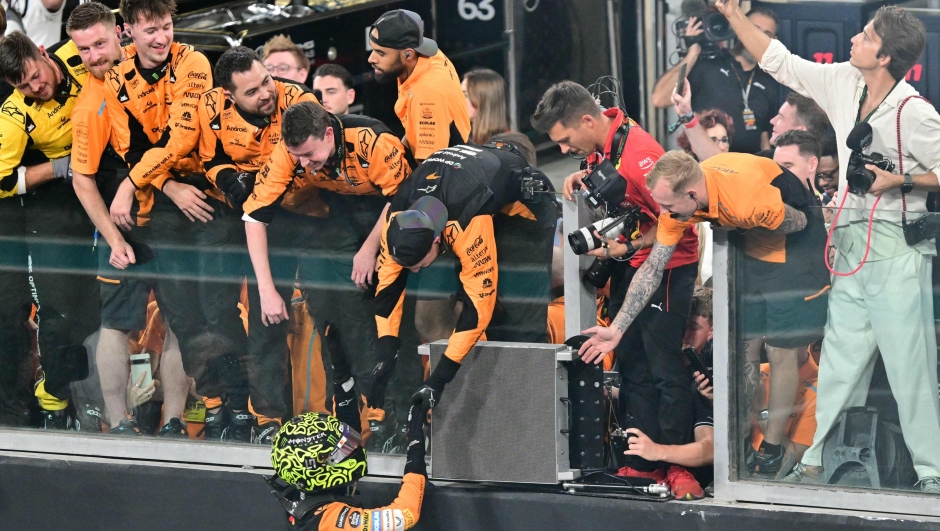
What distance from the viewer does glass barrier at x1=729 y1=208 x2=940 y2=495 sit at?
4.74m

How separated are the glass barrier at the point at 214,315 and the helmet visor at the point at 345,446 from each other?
0.67 metres

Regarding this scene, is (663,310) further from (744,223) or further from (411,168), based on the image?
(411,168)

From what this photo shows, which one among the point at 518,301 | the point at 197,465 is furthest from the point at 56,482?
the point at 518,301

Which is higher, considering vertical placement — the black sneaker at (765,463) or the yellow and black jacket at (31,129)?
the yellow and black jacket at (31,129)

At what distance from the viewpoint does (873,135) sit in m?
5.49

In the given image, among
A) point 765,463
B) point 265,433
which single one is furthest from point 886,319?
point 265,433

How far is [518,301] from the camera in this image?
17.9 ft

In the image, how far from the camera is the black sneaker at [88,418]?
631 cm

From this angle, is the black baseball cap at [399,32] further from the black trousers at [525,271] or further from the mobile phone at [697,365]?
the mobile phone at [697,365]

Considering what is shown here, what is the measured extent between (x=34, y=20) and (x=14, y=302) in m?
2.53

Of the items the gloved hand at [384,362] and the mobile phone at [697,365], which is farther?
the gloved hand at [384,362]

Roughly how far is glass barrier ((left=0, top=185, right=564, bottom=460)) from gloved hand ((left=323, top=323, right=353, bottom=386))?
0.8 inches

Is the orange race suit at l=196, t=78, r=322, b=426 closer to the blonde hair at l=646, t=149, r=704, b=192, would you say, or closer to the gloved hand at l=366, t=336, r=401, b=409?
the gloved hand at l=366, t=336, r=401, b=409

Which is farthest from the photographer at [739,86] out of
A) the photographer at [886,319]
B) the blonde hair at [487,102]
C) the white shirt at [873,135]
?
the photographer at [886,319]
